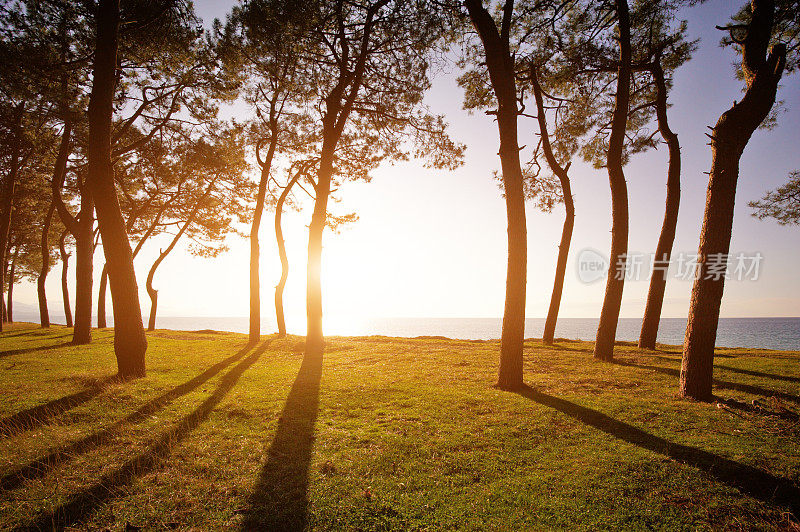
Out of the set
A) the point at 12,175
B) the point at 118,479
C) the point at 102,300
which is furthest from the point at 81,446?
the point at 102,300

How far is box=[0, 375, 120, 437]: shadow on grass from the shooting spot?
5832 millimetres

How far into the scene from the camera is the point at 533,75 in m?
15.8

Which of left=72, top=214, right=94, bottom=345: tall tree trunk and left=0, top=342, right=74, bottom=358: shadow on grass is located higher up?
left=72, top=214, right=94, bottom=345: tall tree trunk

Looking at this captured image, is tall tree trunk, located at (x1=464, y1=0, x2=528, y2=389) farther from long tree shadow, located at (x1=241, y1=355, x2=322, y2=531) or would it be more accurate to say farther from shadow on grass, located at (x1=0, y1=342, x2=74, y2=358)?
shadow on grass, located at (x1=0, y1=342, x2=74, y2=358)

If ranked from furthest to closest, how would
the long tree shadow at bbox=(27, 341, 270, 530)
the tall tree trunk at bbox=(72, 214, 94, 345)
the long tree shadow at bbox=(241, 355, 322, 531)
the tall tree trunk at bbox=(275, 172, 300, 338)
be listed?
the tall tree trunk at bbox=(275, 172, 300, 338) → the tall tree trunk at bbox=(72, 214, 94, 345) → the long tree shadow at bbox=(241, 355, 322, 531) → the long tree shadow at bbox=(27, 341, 270, 530)

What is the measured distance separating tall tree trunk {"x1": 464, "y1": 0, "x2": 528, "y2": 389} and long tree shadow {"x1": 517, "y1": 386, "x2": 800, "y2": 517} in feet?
6.90

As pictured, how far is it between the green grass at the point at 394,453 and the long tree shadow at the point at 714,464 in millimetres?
31

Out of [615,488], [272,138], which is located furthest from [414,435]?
[272,138]

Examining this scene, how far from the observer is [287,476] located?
4.69 m

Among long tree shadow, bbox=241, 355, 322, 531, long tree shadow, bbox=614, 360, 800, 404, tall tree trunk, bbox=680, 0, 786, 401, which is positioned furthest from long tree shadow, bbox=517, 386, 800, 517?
long tree shadow, bbox=241, 355, 322, 531

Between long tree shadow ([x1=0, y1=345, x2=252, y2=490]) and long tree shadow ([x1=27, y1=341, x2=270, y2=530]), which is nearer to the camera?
long tree shadow ([x1=27, y1=341, x2=270, y2=530])

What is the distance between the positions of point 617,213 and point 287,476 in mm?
14305

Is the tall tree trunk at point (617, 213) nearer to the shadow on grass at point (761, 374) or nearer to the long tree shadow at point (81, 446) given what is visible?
the shadow on grass at point (761, 374)

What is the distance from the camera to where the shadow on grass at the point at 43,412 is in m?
5.83
